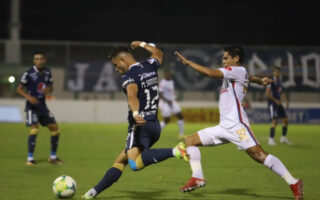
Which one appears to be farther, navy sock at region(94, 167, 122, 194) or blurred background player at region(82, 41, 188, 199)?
navy sock at region(94, 167, 122, 194)

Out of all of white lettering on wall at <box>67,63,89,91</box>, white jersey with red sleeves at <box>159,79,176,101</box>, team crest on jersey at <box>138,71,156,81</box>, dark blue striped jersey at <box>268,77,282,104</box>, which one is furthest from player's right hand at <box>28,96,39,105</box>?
white lettering on wall at <box>67,63,89,91</box>

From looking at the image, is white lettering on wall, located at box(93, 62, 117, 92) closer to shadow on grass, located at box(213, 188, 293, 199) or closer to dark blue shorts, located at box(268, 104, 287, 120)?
dark blue shorts, located at box(268, 104, 287, 120)

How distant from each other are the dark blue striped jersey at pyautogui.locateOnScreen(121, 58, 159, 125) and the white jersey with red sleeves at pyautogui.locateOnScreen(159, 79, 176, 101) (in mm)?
11521

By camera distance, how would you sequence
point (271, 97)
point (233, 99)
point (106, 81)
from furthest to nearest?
point (106, 81), point (271, 97), point (233, 99)

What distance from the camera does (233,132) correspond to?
24.1 ft

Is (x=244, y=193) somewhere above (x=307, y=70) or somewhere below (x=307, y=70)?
below

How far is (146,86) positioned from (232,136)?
52.5 inches

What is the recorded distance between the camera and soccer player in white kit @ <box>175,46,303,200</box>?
7.26 metres

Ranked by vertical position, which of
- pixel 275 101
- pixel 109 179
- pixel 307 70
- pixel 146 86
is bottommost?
pixel 109 179

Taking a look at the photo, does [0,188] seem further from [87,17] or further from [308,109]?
[87,17]

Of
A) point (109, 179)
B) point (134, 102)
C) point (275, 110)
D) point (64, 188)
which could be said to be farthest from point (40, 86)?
point (275, 110)

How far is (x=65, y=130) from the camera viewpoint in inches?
819

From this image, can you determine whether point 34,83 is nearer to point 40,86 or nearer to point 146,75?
point 40,86

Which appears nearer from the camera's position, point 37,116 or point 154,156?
point 154,156
